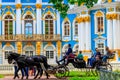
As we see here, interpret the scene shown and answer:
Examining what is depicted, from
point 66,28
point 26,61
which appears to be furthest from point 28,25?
point 26,61

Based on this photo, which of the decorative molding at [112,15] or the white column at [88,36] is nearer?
the decorative molding at [112,15]

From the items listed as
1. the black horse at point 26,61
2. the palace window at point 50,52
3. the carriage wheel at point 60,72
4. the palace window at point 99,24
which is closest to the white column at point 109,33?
the palace window at point 99,24

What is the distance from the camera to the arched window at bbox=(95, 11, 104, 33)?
152 feet

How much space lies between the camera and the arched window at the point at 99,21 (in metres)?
46.4

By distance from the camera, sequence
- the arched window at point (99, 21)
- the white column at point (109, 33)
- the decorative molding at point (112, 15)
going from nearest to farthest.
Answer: the decorative molding at point (112, 15), the white column at point (109, 33), the arched window at point (99, 21)

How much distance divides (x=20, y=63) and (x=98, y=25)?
23826 mm

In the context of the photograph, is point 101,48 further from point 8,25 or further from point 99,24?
point 8,25

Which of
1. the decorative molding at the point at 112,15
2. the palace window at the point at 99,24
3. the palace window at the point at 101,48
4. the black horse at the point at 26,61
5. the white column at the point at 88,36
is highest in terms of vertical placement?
the decorative molding at the point at 112,15

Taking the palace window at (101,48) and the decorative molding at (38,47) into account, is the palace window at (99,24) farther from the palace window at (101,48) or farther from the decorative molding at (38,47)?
the decorative molding at (38,47)

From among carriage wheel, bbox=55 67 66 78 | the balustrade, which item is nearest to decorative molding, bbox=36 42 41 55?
the balustrade

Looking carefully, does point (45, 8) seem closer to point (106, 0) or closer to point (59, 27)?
point (59, 27)

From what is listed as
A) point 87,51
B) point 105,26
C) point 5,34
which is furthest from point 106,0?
point 5,34

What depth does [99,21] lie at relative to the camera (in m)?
46.8

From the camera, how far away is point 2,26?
62250 mm
